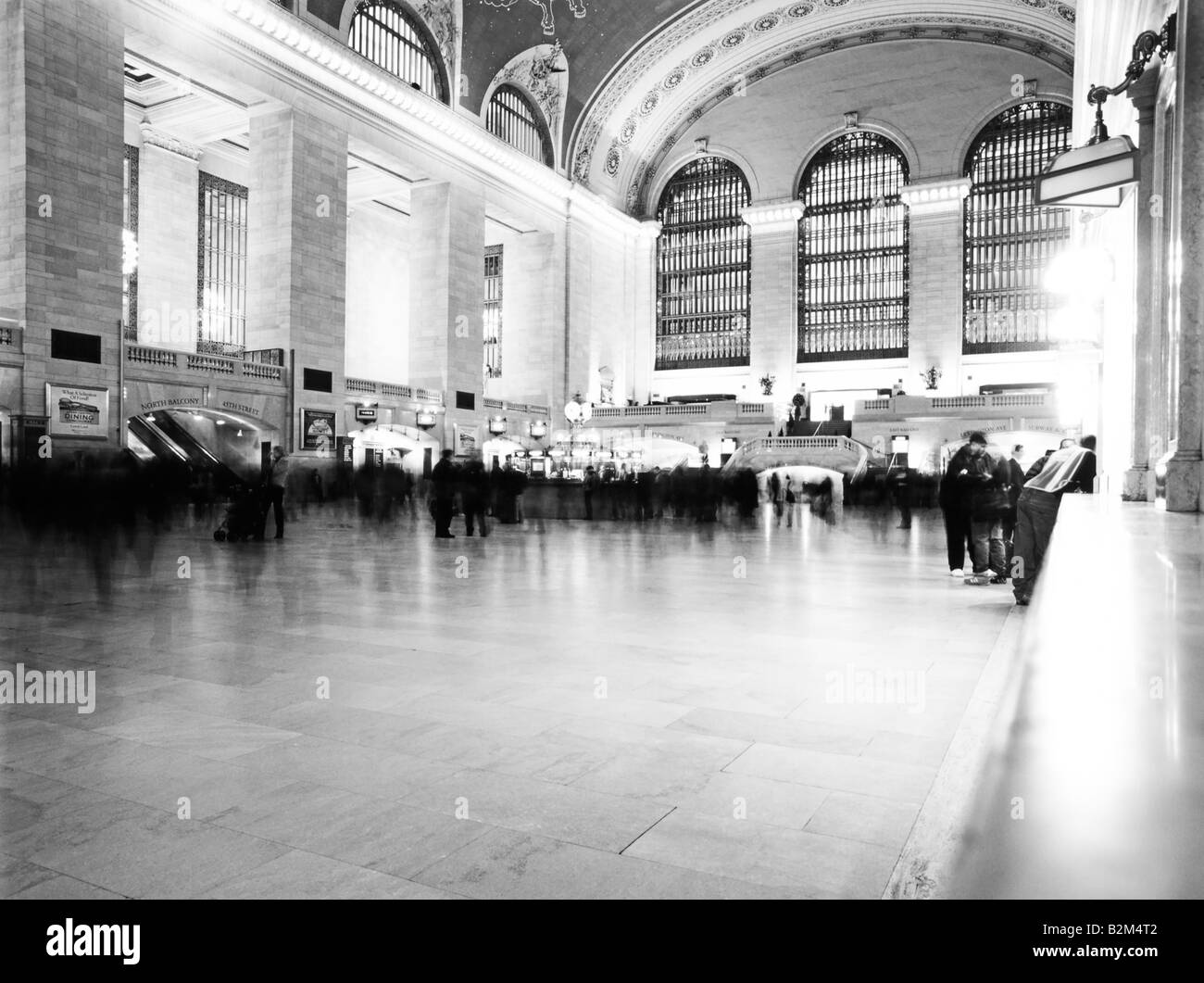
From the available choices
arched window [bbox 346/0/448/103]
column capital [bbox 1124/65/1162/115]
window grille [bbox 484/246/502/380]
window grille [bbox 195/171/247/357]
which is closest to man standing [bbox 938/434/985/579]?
column capital [bbox 1124/65/1162/115]

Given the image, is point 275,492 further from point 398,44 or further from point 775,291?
point 775,291

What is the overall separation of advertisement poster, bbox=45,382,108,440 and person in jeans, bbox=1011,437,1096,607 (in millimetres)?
16013

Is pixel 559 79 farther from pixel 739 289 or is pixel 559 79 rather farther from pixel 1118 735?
pixel 1118 735

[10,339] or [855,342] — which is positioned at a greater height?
[855,342]

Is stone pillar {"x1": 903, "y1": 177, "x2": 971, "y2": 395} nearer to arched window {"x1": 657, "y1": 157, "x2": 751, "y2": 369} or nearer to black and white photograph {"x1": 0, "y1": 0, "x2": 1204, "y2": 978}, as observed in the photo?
black and white photograph {"x1": 0, "y1": 0, "x2": 1204, "y2": 978}

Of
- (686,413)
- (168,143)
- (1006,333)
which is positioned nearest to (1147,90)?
(168,143)

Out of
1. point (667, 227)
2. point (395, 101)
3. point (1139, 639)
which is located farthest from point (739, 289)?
point (1139, 639)

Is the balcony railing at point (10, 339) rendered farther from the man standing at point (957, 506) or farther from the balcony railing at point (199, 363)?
the man standing at point (957, 506)

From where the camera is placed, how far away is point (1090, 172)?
21.6 ft

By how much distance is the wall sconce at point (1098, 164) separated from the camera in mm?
6293

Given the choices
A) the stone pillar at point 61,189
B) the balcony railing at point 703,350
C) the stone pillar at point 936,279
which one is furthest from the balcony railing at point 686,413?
the stone pillar at point 61,189

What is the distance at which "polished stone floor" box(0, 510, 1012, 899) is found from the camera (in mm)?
2123

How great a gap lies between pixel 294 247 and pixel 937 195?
2283 cm
